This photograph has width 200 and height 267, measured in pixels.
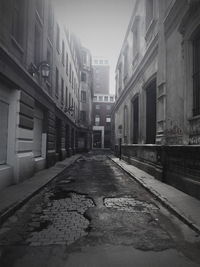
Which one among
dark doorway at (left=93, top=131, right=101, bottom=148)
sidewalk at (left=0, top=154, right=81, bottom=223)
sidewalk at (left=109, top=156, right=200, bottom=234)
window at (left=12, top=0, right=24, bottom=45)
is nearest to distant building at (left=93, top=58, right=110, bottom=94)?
dark doorway at (left=93, top=131, right=101, bottom=148)

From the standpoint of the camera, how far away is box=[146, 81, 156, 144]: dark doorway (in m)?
12.8

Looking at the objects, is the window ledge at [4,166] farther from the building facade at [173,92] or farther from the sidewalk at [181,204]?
the building facade at [173,92]

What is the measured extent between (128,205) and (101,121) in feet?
185

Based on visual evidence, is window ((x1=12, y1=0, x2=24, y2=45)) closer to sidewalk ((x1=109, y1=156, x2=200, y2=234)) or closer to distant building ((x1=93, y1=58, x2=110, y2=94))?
sidewalk ((x1=109, y1=156, x2=200, y2=234))

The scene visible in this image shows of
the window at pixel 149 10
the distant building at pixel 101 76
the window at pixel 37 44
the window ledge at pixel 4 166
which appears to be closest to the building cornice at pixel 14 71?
the window at pixel 37 44

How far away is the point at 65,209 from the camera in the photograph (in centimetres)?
555

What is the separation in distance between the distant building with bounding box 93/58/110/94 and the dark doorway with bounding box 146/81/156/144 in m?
65.7

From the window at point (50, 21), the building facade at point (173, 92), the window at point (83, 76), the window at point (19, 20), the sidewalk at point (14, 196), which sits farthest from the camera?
the window at point (83, 76)

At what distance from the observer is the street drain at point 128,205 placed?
18.4ft

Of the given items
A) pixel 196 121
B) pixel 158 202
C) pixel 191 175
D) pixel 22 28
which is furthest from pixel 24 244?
pixel 22 28

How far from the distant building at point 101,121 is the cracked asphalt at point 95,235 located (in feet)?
179

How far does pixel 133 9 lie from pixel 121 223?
1697cm

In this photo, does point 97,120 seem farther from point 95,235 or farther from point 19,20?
point 95,235

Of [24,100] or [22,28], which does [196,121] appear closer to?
[24,100]
